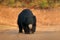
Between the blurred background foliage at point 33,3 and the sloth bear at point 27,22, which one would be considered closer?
the sloth bear at point 27,22

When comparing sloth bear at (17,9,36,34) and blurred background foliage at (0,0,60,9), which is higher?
sloth bear at (17,9,36,34)

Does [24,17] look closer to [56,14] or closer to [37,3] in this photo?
[56,14]

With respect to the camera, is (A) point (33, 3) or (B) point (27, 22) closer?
(B) point (27, 22)

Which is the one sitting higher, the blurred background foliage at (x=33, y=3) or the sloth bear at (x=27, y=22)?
→ the sloth bear at (x=27, y=22)

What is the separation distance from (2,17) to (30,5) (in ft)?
11.8

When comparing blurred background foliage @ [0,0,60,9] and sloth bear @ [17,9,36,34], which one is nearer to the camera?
sloth bear @ [17,9,36,34]

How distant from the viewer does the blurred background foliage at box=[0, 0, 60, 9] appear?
79.8ft

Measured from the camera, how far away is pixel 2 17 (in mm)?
21625

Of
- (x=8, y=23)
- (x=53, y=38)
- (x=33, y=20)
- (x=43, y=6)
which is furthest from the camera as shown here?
(x=43, y=6)

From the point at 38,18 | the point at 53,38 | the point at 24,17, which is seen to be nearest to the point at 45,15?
the point at 38,18

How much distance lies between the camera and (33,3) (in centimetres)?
2502

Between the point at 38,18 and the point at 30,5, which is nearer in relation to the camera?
the point at 38,18

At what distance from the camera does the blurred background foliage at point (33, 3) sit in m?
24.3

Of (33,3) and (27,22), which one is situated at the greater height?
(27,22)
